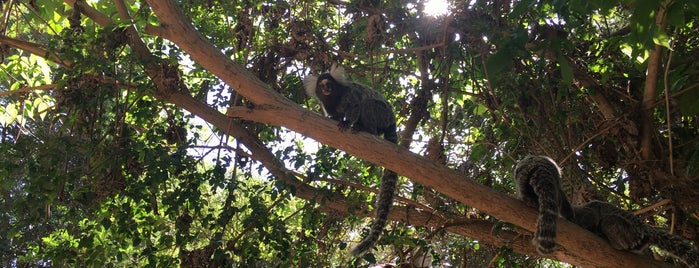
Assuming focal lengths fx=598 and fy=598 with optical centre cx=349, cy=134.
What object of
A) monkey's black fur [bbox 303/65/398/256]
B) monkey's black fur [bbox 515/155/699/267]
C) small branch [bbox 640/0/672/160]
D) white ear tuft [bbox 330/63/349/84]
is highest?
white ear tuft [bbox 330/63/349/84]

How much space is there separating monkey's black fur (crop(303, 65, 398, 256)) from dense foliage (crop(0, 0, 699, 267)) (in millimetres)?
231

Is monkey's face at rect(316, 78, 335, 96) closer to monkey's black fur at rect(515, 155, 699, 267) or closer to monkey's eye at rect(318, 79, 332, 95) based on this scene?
monkey's eye at rect(318, 79, 332, 95)

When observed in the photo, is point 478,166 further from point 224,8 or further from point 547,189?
point 224,8

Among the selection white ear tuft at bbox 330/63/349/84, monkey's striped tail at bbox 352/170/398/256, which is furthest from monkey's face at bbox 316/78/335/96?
monkey's striped tail at bbox 352/170/398/256

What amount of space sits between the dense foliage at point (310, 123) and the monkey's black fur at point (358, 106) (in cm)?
23

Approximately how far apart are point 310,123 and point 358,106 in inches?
67.5

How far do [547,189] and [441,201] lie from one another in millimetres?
1263

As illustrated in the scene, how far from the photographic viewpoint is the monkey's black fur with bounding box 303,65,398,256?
19.3 ft

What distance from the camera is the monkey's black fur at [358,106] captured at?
19.3 feet

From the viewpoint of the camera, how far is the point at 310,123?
4.71 meters

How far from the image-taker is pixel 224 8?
6.37 meters

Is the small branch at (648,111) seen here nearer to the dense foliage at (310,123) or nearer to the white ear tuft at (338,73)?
the dense foliage at (310,123)

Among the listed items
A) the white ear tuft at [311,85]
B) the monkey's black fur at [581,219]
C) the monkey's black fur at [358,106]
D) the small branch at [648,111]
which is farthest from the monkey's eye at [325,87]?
the small branch at [648,111]

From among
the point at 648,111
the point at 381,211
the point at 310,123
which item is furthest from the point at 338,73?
the point at 648,111
